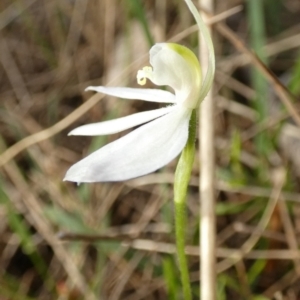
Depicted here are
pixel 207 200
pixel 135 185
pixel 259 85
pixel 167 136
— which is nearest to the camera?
pixel 167 136

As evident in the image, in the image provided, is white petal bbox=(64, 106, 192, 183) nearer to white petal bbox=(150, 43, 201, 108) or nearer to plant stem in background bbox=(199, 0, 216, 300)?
white petal bbox=(150, 43, 201, 108)

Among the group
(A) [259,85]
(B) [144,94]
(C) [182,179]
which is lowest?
(C) [182,179]

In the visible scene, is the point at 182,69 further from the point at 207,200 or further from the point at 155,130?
the point at 207,200

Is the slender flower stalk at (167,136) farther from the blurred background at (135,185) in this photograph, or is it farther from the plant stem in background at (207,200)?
the blurred background at (135,185)

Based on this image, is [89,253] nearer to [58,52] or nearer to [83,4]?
[58,52]

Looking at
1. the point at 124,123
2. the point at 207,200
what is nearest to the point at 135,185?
the point at 207,200

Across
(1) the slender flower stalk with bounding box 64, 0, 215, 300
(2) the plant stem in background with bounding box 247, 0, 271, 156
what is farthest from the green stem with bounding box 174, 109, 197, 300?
(2) the plant stem in background with bounding box 247, 0, 271, 156
